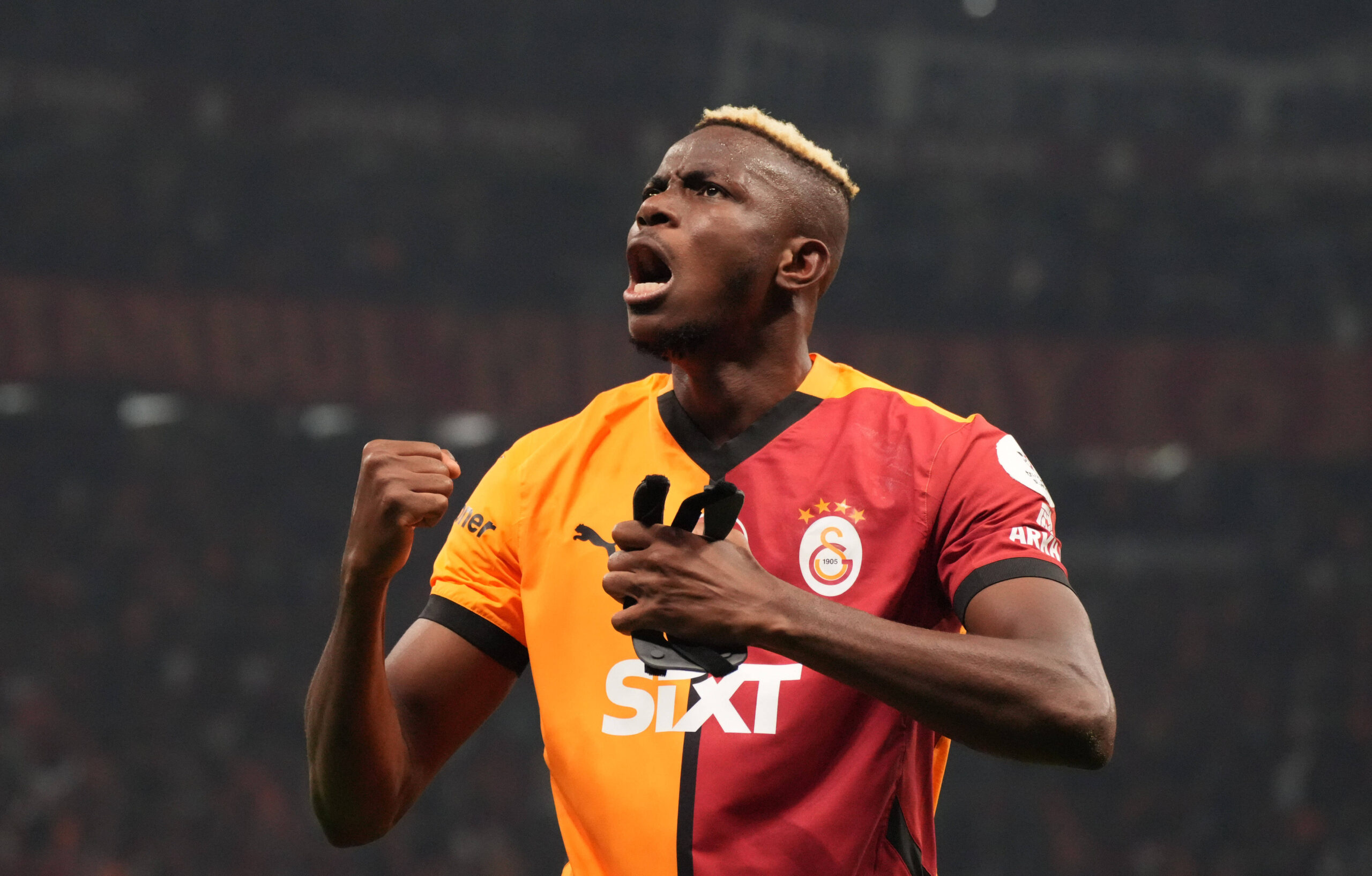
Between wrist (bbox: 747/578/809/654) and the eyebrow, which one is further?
the eyebrow

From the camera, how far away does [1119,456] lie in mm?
14000

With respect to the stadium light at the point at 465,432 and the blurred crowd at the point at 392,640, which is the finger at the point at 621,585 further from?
the stadium light at the point at 465,432

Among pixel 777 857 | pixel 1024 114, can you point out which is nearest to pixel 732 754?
pixel 777 857

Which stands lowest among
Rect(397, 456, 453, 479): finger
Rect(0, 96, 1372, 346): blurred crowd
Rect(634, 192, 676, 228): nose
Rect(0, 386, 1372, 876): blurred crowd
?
Rect(0, 386, 1372, 876): blurred crowd

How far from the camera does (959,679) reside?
1833mm

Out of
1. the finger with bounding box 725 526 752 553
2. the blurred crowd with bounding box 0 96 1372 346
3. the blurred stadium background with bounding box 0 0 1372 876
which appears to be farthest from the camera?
the blurred crowd with bounding box 0 96 1372 346

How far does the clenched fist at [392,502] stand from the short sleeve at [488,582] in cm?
36

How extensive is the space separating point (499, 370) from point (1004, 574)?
11.4 meters

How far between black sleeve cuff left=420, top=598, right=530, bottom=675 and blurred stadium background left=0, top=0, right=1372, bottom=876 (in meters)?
8.57

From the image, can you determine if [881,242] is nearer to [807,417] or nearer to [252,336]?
[252,336]

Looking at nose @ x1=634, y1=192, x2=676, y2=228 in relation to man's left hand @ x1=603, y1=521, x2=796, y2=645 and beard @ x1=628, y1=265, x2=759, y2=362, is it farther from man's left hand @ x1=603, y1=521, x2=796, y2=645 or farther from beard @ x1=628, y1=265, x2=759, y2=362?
man's left hand @ x1=603, y1=521, x2=796, y2=645

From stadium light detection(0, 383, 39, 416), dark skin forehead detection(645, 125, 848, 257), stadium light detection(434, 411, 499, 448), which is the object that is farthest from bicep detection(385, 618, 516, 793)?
stadium light detection(0, 383, 39, 416)

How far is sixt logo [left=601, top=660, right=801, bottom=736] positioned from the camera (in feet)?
7.01

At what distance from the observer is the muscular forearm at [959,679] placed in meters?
1.80
